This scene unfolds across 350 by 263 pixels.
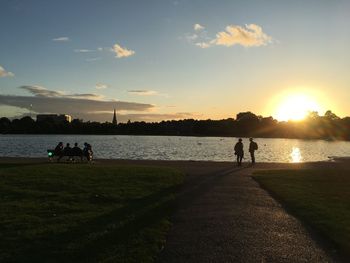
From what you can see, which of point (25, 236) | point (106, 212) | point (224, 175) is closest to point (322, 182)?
point (224, 175)

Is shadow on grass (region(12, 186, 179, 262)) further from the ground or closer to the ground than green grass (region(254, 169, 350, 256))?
closer to the ground

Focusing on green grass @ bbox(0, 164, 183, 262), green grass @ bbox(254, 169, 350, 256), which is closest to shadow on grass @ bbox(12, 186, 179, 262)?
green grass @ bbox(0, 164, 183, 262)

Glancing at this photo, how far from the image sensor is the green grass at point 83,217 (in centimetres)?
853

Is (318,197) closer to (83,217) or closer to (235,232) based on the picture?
(235,232)

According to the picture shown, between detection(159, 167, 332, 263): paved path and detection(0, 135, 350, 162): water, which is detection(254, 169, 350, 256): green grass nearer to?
detection(159, 167, 332, 263): paved path

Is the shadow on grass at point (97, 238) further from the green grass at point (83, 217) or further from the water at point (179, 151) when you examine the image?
the water at point (179, 151)

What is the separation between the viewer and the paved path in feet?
27.5

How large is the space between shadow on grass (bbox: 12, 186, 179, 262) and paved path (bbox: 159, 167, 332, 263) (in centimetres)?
76

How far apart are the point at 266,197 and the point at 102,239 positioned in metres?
7.50

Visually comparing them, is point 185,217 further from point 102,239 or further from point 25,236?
point 25,236

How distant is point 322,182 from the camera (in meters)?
20.0

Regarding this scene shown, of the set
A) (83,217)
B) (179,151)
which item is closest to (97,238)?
(83,217)

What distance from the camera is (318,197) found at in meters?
15.3

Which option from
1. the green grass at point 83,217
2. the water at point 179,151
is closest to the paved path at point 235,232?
the green grass at point 83,217
